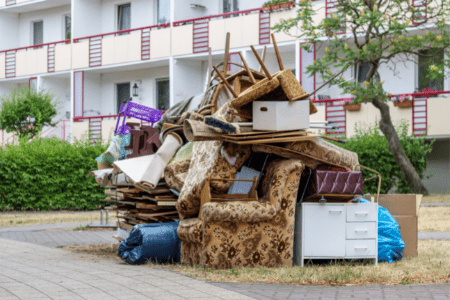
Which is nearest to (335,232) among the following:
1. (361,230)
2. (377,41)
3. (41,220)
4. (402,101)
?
(361,230)

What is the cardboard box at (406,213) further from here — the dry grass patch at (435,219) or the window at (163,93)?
the window at (163,93)

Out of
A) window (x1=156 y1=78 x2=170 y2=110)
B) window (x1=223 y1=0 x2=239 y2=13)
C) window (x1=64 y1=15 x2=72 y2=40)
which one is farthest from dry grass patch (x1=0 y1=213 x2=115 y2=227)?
window (x1=64 y1=15 x2=72 y2=40)

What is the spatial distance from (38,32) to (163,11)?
844 centimetres

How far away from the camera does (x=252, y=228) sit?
24.7 ft

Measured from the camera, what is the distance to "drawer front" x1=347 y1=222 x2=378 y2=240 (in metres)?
7.95

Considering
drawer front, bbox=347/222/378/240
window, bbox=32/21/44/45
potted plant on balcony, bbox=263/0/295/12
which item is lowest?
drawer front, bbox=347/222/378/240

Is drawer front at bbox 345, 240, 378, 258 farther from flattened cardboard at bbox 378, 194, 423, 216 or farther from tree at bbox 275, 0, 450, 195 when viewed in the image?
tree at bbox 275, 0, 450, 195

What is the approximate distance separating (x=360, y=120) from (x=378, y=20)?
5542mm

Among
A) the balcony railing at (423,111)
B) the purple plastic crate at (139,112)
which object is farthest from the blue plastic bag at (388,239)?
the balcony railing at (423,111)

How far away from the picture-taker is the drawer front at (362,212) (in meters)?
7.98

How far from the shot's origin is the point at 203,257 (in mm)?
7480

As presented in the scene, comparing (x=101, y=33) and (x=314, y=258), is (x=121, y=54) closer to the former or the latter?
(x=101, y=33)

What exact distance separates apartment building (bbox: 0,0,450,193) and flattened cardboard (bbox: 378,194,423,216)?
1285cm

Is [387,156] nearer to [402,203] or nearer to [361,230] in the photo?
[402,203]
